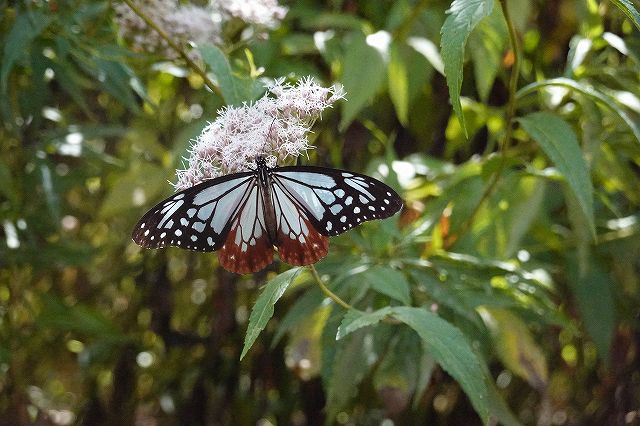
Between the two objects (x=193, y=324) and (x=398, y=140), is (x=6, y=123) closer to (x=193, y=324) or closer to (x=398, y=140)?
(x=193, y=324)

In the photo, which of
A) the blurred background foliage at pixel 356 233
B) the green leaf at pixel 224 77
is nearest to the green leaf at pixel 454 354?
the blurred background foliage at pixel 356 233

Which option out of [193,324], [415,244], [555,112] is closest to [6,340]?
[193,324]

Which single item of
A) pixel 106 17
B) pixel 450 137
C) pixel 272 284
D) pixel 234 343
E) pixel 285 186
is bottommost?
pixel 272 284

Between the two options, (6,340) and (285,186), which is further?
(6,340)

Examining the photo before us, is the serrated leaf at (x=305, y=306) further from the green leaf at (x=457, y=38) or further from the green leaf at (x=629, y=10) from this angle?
the green leaf at (x=629, y=10)

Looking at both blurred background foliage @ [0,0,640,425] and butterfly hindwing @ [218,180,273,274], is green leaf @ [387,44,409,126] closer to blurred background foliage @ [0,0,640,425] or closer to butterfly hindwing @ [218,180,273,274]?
blurred background foliage @ [0,0,640,425]

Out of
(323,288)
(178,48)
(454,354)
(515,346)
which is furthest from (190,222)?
(515,346)

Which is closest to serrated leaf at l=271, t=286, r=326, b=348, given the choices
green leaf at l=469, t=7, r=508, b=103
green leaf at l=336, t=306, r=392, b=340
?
green leaf at l=336, t=306, r=392, b=340
